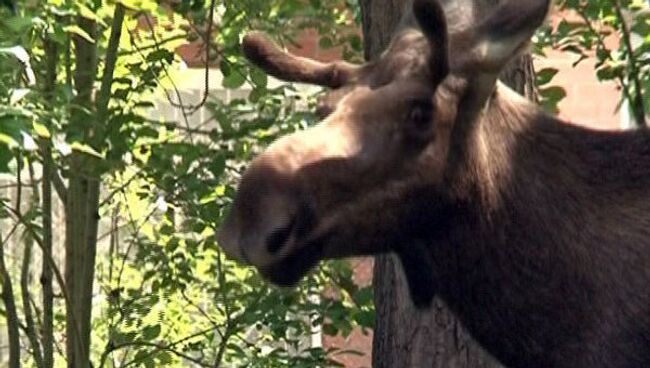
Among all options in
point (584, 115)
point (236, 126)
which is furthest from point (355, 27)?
point (584, 115)

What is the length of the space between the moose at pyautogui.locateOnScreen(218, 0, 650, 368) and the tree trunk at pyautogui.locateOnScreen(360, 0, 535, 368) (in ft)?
3.53

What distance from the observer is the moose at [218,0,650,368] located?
463 centimetres

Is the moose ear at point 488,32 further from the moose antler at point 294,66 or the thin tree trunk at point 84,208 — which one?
the thin tree trunk at point 84,208

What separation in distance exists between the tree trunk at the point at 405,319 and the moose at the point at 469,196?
1.08 m

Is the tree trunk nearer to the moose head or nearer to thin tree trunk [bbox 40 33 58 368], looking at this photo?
the moose head

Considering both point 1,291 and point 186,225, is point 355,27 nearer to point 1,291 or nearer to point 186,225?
point 186,225

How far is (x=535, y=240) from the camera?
16.6 feet

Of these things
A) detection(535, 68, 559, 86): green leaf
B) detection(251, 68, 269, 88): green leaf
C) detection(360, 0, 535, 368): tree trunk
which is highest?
detection(251, 68, 269, 88): green leaf

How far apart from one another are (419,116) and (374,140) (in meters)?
0.13

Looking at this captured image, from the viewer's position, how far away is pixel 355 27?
8.51 metres

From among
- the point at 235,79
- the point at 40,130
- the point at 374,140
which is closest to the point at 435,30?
the point at 374,140

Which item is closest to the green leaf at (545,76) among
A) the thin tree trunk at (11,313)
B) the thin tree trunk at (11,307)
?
the thin tree trunk at (11,307)

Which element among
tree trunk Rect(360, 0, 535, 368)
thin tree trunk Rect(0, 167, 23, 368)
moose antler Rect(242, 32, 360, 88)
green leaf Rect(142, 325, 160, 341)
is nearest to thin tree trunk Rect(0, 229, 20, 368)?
thin tree trunk Rect(0, 167, 23, 368)

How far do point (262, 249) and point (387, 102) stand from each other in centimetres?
52
